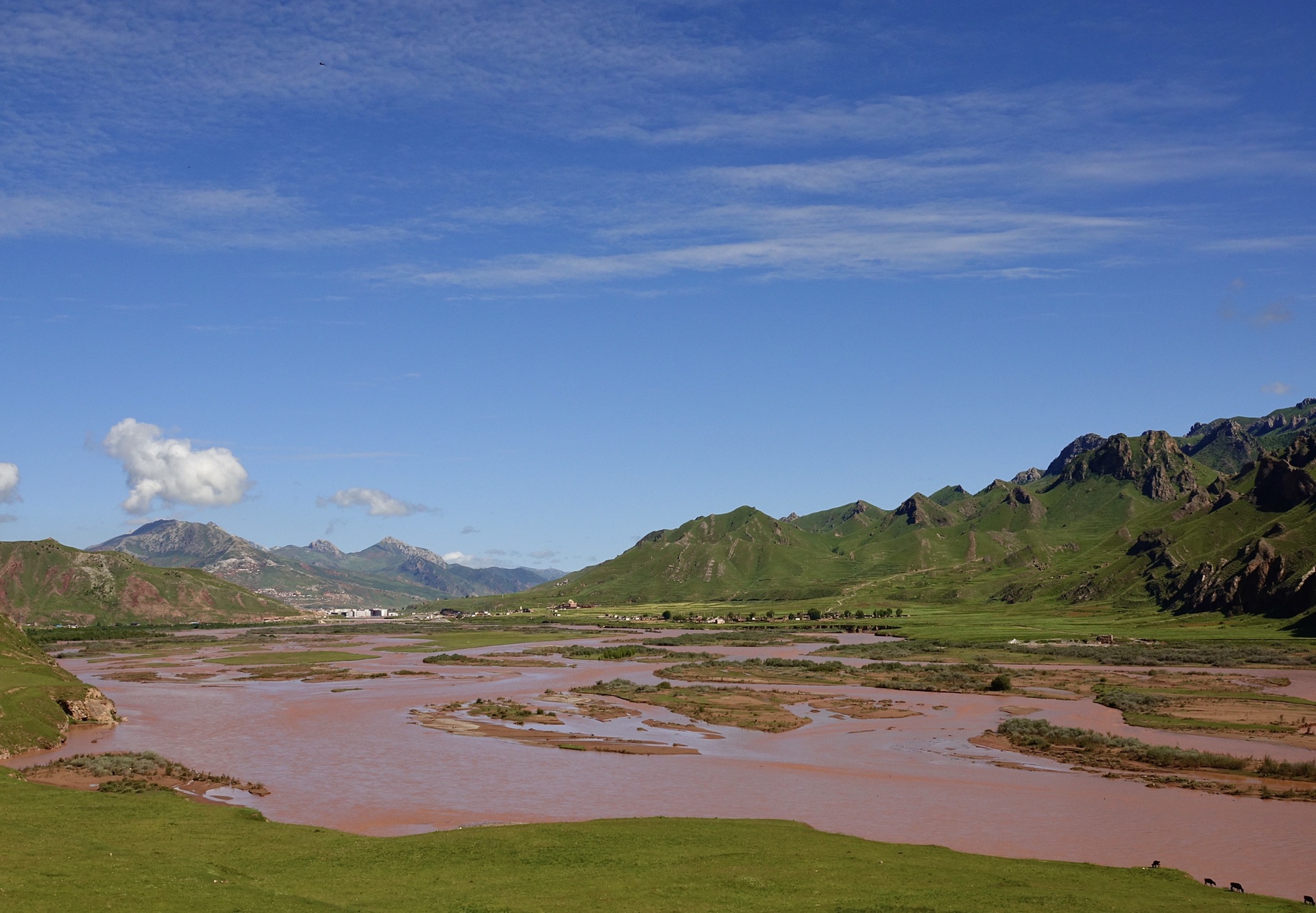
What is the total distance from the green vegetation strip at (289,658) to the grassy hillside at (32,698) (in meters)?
68.3

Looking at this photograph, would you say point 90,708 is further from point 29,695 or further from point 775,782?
point 775,782

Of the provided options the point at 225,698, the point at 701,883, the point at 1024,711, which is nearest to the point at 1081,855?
the point at 701,883

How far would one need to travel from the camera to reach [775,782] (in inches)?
2675

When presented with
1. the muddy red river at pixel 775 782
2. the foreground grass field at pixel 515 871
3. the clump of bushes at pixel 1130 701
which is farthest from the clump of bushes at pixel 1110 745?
the foreground grass field at pixel 515 871

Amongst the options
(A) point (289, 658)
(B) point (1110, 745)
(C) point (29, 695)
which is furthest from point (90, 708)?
(A) point (289, 658)

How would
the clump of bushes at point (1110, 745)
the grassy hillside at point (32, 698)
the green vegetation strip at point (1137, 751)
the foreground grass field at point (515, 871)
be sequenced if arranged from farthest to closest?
the grassy hillside at point (32, 698), the clump of bushes at point (1110, 745), the green vegetation strip at point (1137, 751), the foreground grass field at point (515, 871)

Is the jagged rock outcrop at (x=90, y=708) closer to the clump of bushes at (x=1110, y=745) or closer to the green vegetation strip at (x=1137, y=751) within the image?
the green vegetation strip at (x=1137, y=751)

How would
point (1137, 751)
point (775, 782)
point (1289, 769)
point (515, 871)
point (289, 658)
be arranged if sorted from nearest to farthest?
point (515, 871) < point (1289, 769) < point (775, 782) < point (1137, 751) < point (289, 658)

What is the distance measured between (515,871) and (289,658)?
154 metres

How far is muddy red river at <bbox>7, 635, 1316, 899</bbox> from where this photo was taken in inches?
2079

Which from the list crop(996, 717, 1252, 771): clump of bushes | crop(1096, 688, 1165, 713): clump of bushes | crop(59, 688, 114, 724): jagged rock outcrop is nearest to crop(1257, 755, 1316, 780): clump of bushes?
crop(996, 717, 1252, 771): clump of bushes

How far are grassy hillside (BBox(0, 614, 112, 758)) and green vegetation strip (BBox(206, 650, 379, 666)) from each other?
68328 mm

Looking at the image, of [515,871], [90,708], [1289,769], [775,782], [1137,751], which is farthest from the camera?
[90,708]

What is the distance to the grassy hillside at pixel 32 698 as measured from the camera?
7408cm
